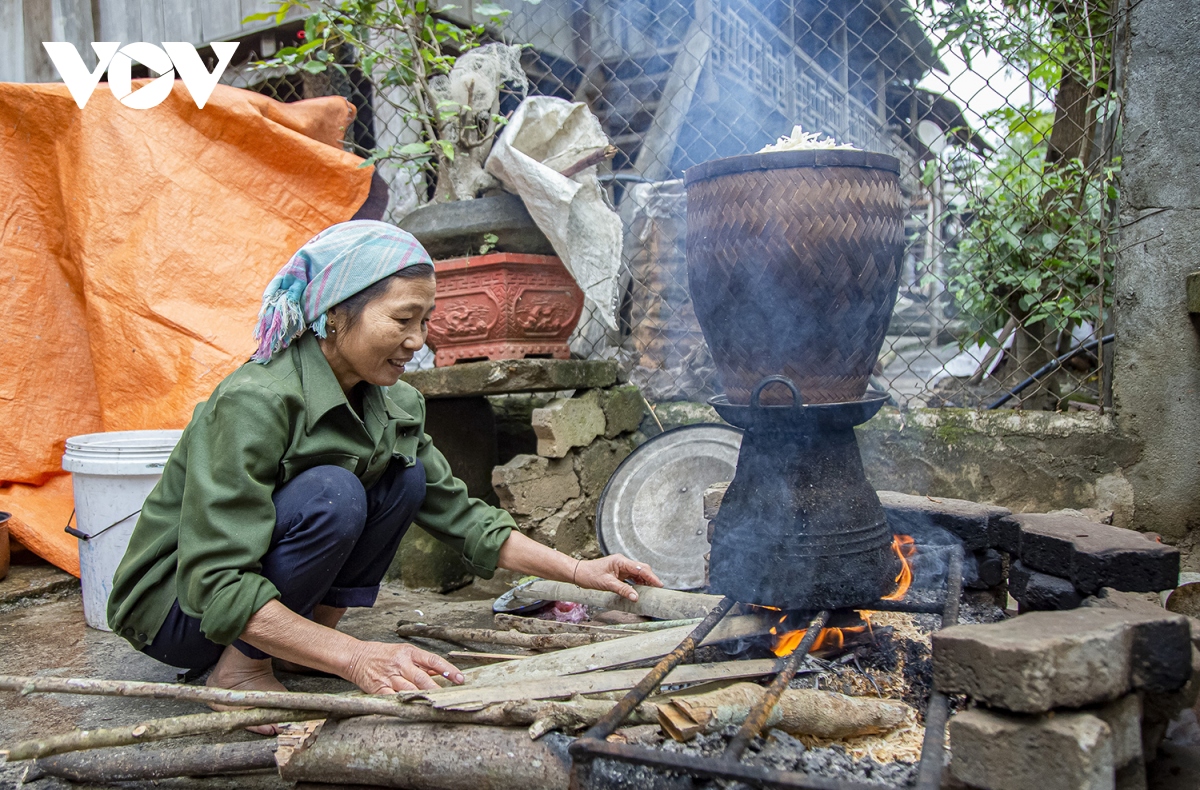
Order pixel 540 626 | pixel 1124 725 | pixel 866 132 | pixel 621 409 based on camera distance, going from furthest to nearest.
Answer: pixel 866 132 < pixel 621 409 < pixel 540 626 < pixel 1124 725

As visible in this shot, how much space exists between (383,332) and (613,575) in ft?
3.04

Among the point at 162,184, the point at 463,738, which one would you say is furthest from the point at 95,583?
the point at 463,738

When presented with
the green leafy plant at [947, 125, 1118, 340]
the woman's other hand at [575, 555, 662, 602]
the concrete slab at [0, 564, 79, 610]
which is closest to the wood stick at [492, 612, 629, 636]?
the woman's other hand at [575, 555, 662, 602]

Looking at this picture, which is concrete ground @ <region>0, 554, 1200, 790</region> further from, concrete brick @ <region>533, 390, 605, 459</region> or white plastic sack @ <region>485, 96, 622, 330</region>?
white plastic sack @ <region>485, 96, 622, 330</region>

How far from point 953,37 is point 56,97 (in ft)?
12.6

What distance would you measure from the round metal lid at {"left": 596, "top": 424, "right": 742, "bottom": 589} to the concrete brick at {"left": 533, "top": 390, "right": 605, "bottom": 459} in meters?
0.26

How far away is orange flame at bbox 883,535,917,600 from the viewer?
7.66 feet

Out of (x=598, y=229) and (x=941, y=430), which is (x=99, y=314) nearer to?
(x=598, y=229)

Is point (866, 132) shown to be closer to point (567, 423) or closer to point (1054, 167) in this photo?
point (1054, 167)

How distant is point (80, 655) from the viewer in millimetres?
2863

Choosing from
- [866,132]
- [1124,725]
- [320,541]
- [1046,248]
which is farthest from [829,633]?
[866,132]

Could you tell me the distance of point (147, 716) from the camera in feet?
7.57

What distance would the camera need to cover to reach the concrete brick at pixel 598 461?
156 inches

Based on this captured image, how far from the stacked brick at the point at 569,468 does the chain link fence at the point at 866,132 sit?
356 mm
